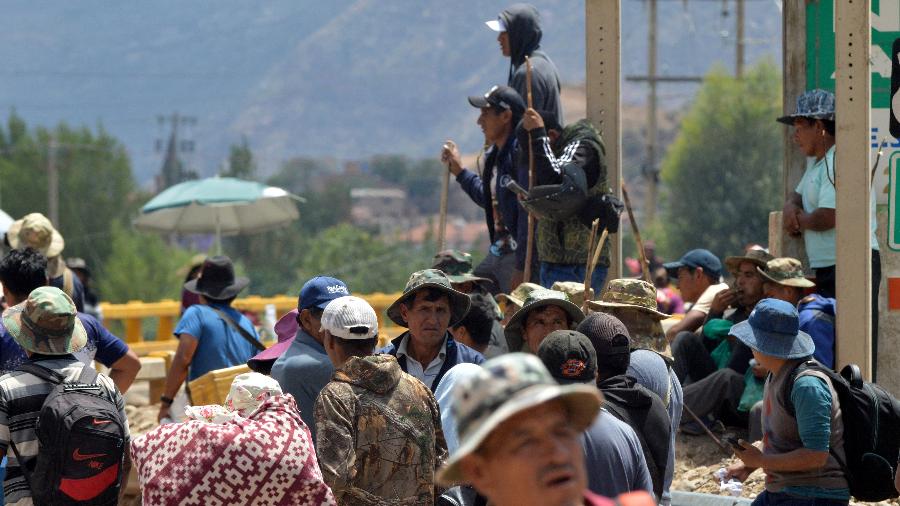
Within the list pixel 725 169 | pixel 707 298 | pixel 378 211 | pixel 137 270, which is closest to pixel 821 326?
pixel 707 298

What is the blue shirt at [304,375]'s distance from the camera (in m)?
6.02

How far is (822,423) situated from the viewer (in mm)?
5652

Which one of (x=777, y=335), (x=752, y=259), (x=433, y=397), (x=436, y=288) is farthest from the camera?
(x=752, y=259)

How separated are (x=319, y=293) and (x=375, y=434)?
1319mm

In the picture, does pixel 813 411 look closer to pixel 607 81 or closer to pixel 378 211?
pixel 607 81

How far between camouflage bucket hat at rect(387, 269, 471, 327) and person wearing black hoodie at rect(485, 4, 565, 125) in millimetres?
3205

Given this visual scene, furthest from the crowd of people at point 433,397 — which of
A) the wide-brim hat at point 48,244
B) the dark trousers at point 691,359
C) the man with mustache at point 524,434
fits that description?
the wide-brim hat at point 48,244

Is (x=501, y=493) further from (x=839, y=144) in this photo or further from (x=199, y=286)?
(x=199, y=286)

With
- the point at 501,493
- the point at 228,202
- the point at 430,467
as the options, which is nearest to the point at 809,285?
the point at 430,467

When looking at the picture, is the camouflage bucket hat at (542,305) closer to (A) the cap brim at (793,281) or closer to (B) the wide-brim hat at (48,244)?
(A) the cap brim at (793,281)

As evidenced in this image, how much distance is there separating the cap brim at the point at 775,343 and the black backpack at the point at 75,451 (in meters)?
2.56

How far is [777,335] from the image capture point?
5910 millimetres

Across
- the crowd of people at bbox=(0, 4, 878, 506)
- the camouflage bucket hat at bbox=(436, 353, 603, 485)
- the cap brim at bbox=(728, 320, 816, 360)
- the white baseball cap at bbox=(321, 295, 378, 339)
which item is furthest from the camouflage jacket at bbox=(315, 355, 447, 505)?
the camouflage bucket hat at bbox=(436, 353, 603, 485)

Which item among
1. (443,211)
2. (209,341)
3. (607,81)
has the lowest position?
(209,341)
